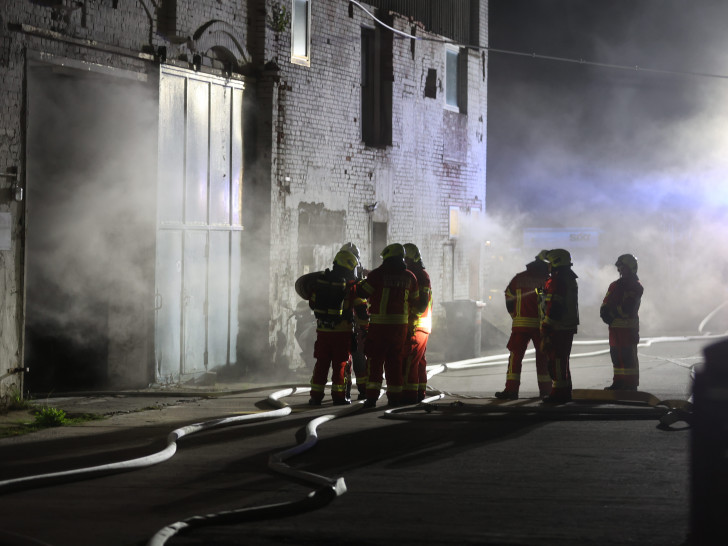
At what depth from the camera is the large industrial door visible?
14375 mm

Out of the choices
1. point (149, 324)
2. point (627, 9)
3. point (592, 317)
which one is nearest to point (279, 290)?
point (149, 324)

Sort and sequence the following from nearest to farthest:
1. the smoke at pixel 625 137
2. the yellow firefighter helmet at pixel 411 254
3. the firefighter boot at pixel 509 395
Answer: the yellow firefighter helmet at pixel 411 254 → the firefighter boot at pixel 509 395 → the smoke at pixel 625 137

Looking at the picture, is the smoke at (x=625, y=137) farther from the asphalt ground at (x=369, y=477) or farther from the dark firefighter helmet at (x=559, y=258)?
the asphalt ground at (x=369, y=477)

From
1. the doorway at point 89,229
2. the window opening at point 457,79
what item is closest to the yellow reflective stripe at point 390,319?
the doorway at point 89,229

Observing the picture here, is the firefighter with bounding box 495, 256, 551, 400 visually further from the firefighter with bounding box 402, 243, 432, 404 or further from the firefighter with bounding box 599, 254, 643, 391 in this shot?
the firefighter with bounding box 599, 254, 643, 391

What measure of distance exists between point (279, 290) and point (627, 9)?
23529mm

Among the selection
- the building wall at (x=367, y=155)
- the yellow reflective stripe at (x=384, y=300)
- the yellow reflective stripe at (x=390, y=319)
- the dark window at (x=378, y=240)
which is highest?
the building wall at (x=367, y=155)

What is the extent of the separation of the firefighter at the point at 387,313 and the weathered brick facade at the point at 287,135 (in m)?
3.81

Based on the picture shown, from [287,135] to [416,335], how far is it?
5735 mm

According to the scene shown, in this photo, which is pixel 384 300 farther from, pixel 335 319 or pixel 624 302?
pixel 624 302

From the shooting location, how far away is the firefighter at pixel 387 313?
38.0 feet

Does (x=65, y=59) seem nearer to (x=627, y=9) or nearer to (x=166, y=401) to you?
(x=166, y=401)

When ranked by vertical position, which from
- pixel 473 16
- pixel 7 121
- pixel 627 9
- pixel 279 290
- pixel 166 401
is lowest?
pixel 166 401

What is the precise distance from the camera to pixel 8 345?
11.7 metres
